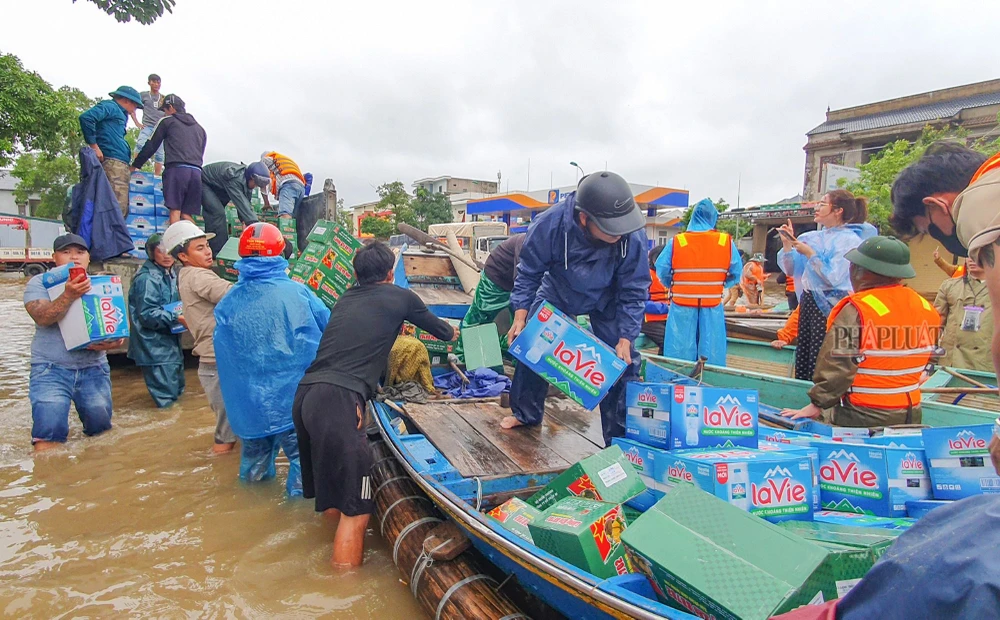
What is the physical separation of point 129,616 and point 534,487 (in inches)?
79.9

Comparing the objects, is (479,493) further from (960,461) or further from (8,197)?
(8,197)

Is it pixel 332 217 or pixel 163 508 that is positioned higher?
pixel 332 217

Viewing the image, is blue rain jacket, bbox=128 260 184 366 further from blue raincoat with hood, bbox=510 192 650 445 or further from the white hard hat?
blue raincoat with hood, bbox=510 192 650 445

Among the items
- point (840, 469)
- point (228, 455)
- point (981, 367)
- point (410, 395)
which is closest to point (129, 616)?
point (228, 455)

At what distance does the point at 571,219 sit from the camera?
3.31 metres

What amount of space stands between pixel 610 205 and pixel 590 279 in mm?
520

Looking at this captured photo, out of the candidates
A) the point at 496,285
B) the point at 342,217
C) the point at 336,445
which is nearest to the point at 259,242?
the point at 336,445

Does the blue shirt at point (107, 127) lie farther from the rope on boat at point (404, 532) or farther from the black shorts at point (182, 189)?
the rope on boat at point (404, 532)

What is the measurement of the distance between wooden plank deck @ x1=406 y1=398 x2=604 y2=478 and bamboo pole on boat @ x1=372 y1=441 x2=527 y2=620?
1.09ft

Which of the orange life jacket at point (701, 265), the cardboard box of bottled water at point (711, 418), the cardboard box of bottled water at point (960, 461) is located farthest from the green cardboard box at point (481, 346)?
the cardboard box of bottled water at point (960, 461)

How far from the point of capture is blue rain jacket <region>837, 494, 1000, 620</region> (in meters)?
0.72

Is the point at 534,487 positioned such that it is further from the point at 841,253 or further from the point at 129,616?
the point at 841,253

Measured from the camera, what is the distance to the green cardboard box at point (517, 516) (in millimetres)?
2346

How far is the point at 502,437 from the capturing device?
359cm
